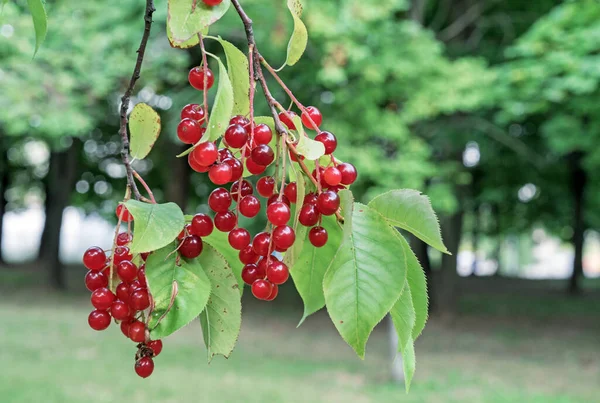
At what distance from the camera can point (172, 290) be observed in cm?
66

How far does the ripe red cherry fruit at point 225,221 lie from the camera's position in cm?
71

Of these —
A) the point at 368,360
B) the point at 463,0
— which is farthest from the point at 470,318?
the point at 463,0

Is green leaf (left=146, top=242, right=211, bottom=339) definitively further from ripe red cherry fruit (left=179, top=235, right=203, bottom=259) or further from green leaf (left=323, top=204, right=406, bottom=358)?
green leaf (left=323, top=204, right=406, bottom=358)

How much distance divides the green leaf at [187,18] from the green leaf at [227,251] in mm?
242

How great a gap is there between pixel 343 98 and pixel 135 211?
7.13m

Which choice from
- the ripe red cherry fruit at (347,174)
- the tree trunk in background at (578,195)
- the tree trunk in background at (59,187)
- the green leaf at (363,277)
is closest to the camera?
the green leaf at (363,277)

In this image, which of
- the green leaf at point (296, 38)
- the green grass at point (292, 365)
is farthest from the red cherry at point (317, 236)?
the green grass at point (292, 365)

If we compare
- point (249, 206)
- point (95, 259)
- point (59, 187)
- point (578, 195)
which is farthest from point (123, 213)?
point (578, 195)

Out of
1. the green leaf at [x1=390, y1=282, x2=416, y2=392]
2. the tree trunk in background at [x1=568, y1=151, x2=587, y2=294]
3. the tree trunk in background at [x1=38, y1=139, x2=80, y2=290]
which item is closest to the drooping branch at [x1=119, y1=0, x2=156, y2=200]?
the green leaf at [x1=390, y1=282, x2=416, y2=392]

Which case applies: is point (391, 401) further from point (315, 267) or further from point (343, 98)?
point (315, 267)

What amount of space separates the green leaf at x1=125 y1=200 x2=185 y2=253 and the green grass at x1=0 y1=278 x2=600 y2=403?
6.78m

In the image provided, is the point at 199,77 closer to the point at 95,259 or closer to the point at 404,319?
the point at 95,259

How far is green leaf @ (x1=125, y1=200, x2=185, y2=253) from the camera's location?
619mm

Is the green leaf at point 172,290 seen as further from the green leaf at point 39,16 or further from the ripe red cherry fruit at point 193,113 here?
the green leaf at point 39,16
